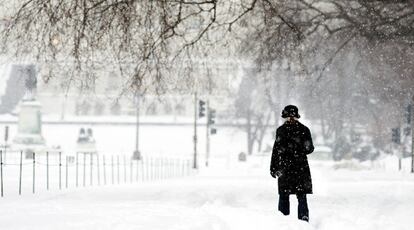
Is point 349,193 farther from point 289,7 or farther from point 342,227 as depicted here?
point 342,227

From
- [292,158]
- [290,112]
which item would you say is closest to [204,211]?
[292,158]

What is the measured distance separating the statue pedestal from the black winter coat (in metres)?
39.3

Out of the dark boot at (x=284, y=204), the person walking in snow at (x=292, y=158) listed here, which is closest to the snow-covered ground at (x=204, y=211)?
the dark boot at (x=284, y=204)

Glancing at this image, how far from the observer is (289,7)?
18.9 metres

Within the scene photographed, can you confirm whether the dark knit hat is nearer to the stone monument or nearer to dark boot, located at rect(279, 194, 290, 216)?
dark boot, located at rect(279, 194, 290, 216)

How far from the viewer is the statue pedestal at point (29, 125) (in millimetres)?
48094

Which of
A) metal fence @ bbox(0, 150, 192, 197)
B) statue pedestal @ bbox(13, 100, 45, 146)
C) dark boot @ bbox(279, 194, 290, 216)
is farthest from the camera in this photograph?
statue pedestal @ bbox(13, 100, 45, 146)

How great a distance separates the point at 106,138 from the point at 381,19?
71932 millimetres

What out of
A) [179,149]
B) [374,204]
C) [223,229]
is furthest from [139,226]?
[179,149]

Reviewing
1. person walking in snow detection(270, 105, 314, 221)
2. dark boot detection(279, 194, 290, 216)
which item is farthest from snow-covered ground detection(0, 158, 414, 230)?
person walking in snow detection(270, 105, 314, 221)

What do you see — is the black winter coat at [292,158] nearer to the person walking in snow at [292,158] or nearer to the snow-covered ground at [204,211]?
the person walking in snow at [292,158]

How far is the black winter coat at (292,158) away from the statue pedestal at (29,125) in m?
39.3

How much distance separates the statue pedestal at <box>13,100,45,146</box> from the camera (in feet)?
158

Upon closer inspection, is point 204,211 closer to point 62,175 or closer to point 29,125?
point 62,175
